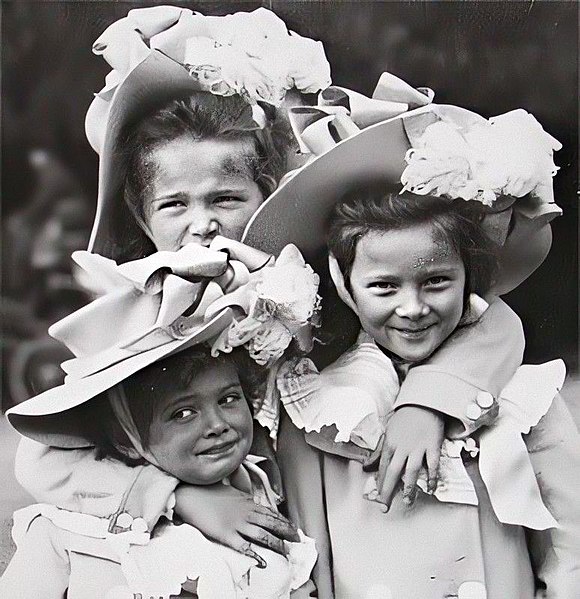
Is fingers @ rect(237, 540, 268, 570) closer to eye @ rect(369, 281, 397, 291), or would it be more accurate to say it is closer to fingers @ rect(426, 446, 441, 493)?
fingers @ rect(426, 446, 441, 493)

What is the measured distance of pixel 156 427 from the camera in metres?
1.27

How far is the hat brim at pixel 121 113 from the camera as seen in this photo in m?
1.28

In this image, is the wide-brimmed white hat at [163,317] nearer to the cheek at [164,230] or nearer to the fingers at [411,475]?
the cheek at [164,230]

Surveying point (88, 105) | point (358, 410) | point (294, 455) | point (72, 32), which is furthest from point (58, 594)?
point (72, 32)

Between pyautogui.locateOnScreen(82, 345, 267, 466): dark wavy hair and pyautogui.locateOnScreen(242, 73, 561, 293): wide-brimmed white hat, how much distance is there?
17 centimetres

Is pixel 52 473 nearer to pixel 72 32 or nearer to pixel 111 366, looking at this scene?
pixel 111 366

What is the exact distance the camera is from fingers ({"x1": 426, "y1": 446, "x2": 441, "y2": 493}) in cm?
128

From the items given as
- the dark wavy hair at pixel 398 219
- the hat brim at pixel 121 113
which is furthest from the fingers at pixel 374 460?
the hat brim at pixel 121 113

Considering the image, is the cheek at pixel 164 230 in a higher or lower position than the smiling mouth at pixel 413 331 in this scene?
higher

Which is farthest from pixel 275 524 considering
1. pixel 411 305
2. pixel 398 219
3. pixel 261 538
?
pixel 398 219

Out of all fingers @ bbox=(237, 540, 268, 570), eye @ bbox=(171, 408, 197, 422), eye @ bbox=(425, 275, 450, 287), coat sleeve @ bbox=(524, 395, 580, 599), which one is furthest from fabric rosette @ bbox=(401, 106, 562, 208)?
fingers @ bbox=(237, 540, 268, 570)

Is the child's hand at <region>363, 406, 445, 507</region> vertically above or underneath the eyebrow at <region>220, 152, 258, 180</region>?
underneath

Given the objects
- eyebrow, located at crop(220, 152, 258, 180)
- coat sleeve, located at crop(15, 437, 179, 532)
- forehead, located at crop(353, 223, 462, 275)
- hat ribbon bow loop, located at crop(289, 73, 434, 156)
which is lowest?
coat sleeve, located at crop(15, 437, 179, 532)

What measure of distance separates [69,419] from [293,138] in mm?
506
